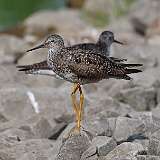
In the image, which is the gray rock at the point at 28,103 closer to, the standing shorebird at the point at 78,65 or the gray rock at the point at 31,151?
the gray rock at the point at 31,151

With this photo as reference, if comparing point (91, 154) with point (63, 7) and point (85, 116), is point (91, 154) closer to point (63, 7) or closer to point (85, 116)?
point (85, 116)

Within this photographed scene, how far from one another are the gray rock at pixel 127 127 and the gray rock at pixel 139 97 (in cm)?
257

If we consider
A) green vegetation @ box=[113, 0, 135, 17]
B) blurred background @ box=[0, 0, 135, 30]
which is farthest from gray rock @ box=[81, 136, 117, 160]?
green vegetation @ box=[113, 0, 135, 17]

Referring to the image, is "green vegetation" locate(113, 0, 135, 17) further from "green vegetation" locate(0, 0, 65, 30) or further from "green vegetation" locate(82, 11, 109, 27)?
"green vegetation" locate(0, 0, 65, 30)

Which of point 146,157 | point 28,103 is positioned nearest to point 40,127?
point 28,103

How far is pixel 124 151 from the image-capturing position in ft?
33.7

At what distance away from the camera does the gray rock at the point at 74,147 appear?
10.9m

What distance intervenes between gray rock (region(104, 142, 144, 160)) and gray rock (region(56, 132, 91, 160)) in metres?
0.72

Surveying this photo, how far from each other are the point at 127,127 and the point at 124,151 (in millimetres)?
2036

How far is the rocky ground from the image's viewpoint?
10867 mm

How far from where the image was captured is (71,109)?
47.3ft

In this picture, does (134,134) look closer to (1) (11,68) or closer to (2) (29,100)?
(2) (29,100)

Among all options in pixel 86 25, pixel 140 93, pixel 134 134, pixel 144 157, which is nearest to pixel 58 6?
pixel 86 25

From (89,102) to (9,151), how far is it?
11.2 feet
